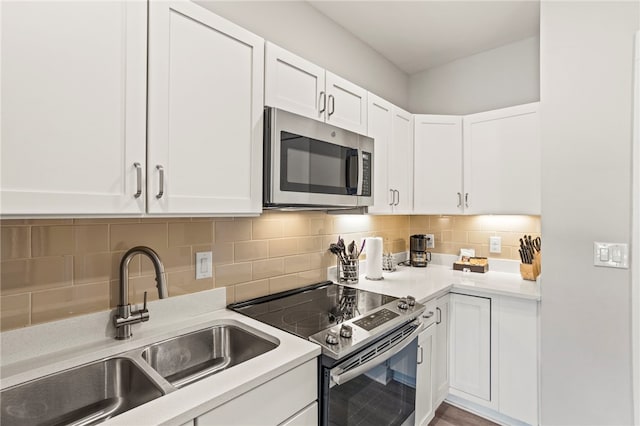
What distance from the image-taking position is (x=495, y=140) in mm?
2379

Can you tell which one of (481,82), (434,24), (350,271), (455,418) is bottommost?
(455,418)

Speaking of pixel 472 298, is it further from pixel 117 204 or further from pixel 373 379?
pixel 117 204

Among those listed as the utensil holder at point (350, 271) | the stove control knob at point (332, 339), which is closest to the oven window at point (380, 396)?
the stove control knob at point (332, 339)

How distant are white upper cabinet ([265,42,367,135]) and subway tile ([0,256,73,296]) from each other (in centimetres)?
99

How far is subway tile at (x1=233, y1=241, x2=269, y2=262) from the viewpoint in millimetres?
1659

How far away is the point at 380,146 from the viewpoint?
2178 mm

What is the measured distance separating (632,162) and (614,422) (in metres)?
1.29

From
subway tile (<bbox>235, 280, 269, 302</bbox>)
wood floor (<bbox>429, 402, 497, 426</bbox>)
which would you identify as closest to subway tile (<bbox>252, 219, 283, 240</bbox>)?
subway tile (<bbox>235, 280, 269, 302</bbox>)

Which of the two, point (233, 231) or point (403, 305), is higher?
point (233, 231)


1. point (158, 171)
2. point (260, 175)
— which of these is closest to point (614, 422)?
point (260, 175)

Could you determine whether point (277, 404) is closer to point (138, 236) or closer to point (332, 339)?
point (332, 339)

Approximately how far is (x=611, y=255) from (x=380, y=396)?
1334mm

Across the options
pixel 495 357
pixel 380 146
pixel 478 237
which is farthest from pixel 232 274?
pixel 478 237

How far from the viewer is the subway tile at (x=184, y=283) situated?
1410 millimetres
